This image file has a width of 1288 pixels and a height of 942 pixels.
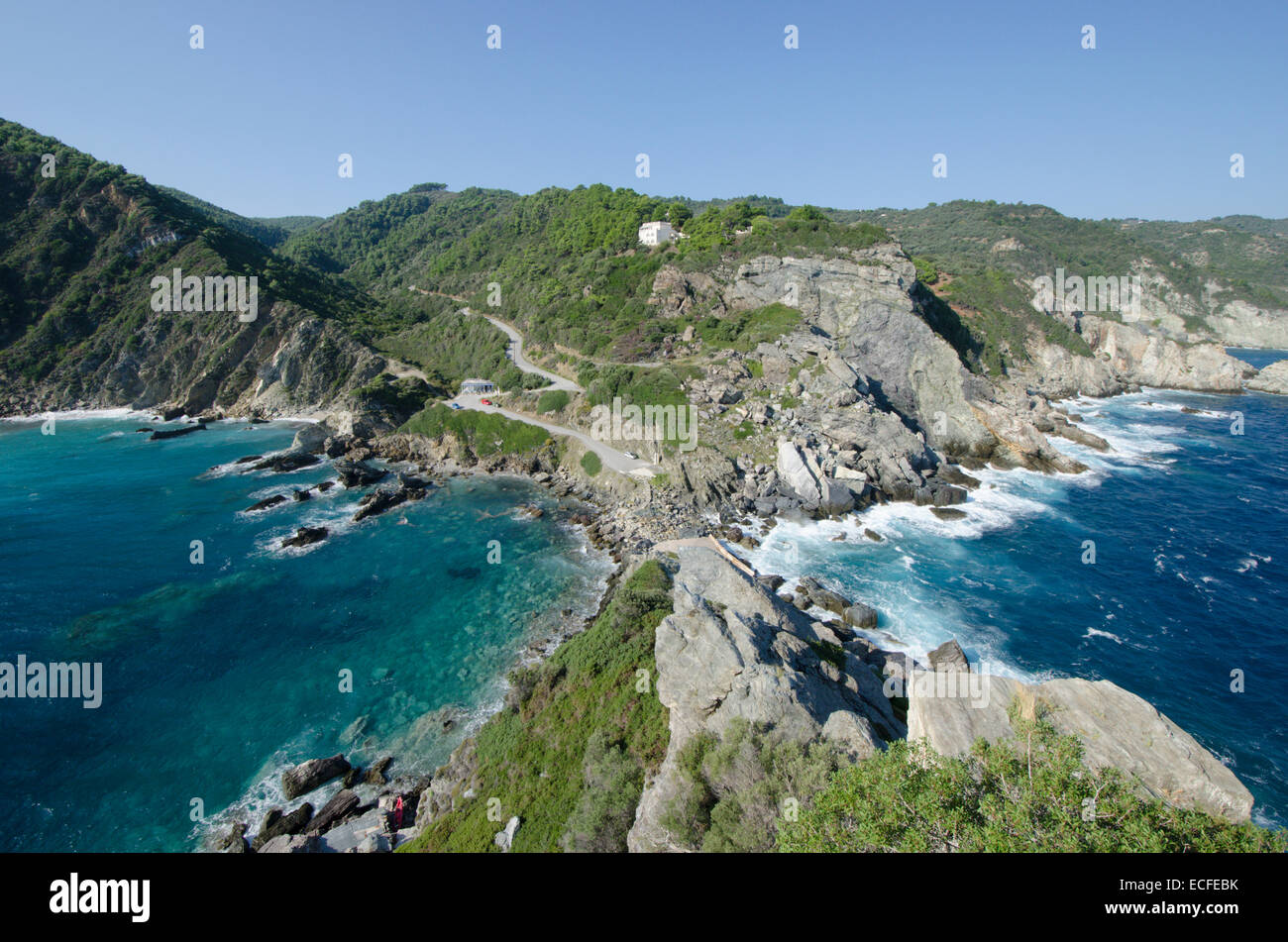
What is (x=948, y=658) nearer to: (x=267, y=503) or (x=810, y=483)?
(x=810, y=483)

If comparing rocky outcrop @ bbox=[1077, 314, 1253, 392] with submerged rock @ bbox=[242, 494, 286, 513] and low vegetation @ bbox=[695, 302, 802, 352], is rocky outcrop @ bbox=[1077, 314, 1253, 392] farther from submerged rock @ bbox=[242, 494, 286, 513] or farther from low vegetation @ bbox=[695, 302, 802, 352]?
submerged rock @ bbox=[242, 494, 286, 513]

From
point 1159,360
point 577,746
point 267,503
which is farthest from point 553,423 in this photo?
point 1159,360

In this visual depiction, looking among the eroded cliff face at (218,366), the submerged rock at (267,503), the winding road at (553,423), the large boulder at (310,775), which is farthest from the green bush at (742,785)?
the eroded cliff face at (218,366)

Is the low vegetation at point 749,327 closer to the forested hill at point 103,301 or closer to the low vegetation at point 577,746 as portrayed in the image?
the low vegetation at point 577,746

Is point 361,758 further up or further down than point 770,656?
further down
